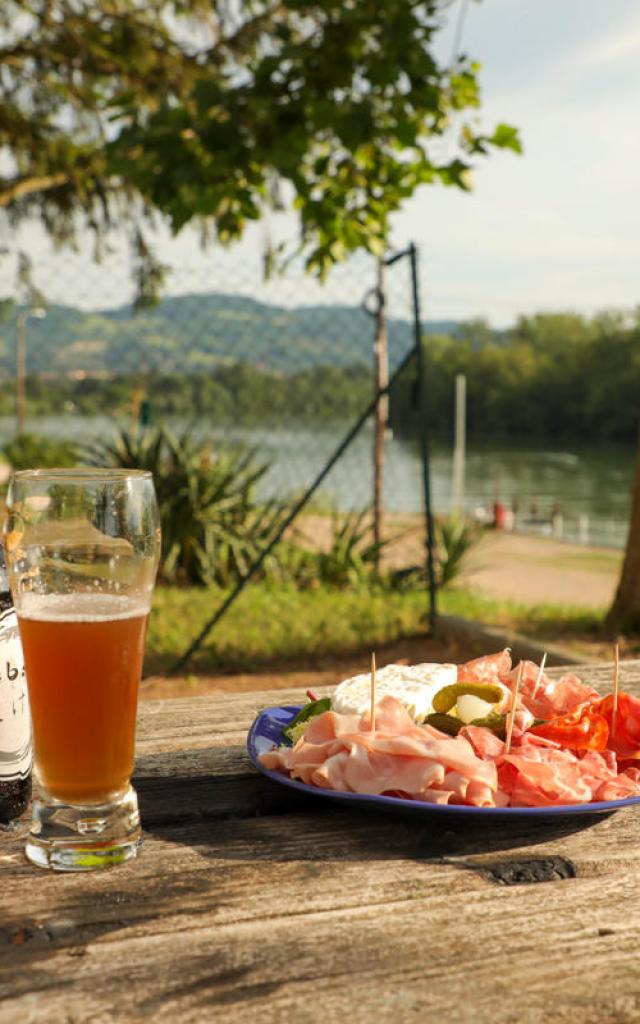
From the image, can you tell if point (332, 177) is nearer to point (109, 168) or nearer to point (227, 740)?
point (109, 168)

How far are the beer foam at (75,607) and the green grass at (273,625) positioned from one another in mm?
4277

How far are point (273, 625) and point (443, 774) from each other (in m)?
4.94

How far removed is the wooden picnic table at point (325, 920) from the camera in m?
0.75

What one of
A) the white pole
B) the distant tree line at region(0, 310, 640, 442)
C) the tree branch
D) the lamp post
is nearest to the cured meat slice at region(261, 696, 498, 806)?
the lamp post

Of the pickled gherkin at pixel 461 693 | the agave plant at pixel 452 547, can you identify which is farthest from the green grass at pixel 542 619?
the pickled gherkin at pixel 461 693

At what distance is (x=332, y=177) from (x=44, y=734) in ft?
13.2

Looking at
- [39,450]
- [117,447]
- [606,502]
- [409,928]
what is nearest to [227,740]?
[409,928]

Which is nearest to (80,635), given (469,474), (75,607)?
(75,607)

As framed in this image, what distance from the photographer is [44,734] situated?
38.2 inches

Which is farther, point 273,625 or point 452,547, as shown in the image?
point 452,547

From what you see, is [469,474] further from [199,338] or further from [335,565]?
[335,565]

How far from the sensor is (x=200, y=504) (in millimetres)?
7535

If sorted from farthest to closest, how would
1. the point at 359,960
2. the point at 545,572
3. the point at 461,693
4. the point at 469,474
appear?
the point at 469,474 → the point at 545,572 → the point at 461,693 → the point at 359,960

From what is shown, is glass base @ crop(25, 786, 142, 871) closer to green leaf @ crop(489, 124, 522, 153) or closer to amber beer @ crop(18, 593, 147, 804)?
amber beer @ crop(18, 593, 147, 804)
